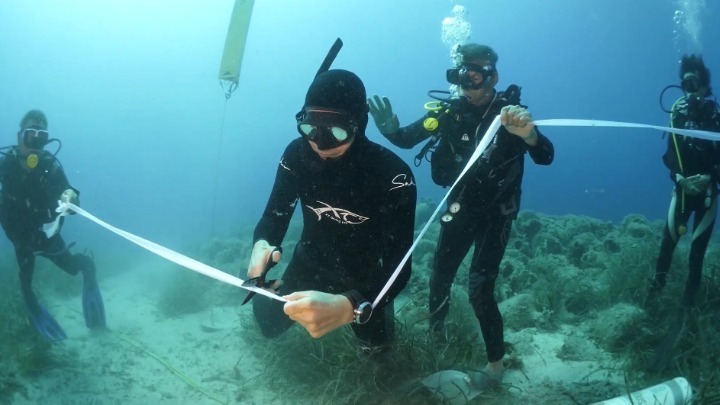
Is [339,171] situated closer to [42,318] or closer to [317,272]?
[317,272]

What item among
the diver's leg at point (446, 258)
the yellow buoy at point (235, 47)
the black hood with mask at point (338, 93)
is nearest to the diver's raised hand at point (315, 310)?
the black hood with mask at point (338, 93)

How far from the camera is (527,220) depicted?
10.6 meters

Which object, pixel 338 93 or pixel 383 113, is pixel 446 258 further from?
pixel 338 93

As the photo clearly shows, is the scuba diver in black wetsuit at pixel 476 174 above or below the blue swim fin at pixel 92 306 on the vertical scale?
above

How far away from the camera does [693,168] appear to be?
564 centimetres

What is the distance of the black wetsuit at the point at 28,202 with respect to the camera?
667 cm

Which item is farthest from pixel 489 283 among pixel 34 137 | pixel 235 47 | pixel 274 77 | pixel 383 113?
pixel 274 77

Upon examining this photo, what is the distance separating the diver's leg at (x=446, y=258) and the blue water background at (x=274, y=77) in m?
63.6

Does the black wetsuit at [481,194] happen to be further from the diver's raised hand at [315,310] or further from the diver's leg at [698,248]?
the diver's leg at [698,248]

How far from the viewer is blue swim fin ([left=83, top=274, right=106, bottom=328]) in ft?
24.5

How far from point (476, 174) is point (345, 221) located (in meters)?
1.62

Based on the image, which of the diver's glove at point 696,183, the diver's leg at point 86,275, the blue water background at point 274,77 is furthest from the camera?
the blue water background at point 274,77

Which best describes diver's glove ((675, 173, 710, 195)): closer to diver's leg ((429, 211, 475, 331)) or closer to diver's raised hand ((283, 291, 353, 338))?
diver's leg ((429, 211, 475, 331))

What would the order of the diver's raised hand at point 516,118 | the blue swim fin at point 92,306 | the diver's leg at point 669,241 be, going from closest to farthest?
the diver's raised hand at point 516,118, the diver's leg at point 669,241, the blue swim fin at point 92,306
